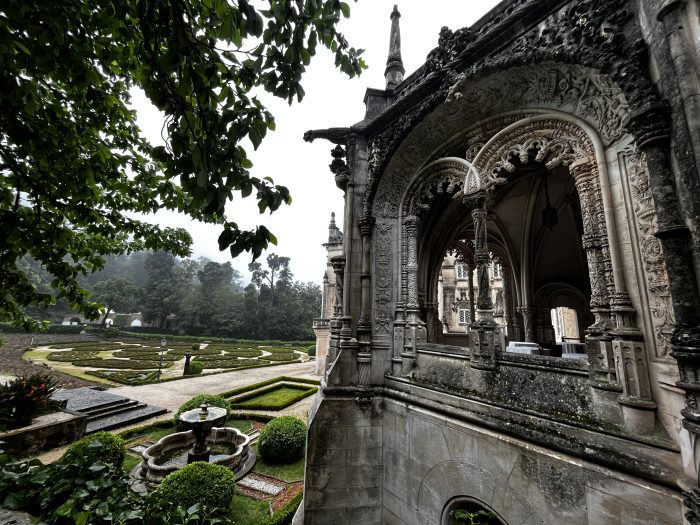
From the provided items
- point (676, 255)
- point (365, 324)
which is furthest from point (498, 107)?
point (365, 324)

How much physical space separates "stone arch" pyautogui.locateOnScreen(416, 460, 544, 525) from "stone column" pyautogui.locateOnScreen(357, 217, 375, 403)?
1.61 m

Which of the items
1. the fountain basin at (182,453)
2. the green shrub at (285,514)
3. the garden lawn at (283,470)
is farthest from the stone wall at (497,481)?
the fountain basin at (182,453)

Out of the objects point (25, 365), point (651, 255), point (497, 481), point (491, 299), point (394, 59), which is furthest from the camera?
point (25, 365)

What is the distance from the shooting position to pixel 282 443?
8.88 metres

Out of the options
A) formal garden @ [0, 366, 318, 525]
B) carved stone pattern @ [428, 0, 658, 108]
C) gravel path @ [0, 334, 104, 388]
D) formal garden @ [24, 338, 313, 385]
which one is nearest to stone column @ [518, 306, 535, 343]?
formal garden @ [0, 366, 318, 525]

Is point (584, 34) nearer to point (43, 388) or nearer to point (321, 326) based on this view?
point (43, 388)

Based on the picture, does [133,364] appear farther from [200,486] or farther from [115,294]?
[115,294]

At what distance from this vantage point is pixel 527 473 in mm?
3643

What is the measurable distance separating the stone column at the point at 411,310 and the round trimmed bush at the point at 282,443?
5293 millimetres

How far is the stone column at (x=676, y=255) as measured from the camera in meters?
2.44

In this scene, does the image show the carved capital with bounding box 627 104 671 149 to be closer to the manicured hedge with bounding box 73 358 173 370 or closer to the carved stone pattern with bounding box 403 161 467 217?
the carved stone pattern with bounding box 403 161 467 217

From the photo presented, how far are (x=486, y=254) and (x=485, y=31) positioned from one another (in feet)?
11.7

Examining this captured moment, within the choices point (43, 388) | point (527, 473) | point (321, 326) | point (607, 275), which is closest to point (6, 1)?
point (607, 275)

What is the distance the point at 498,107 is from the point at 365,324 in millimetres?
4343
